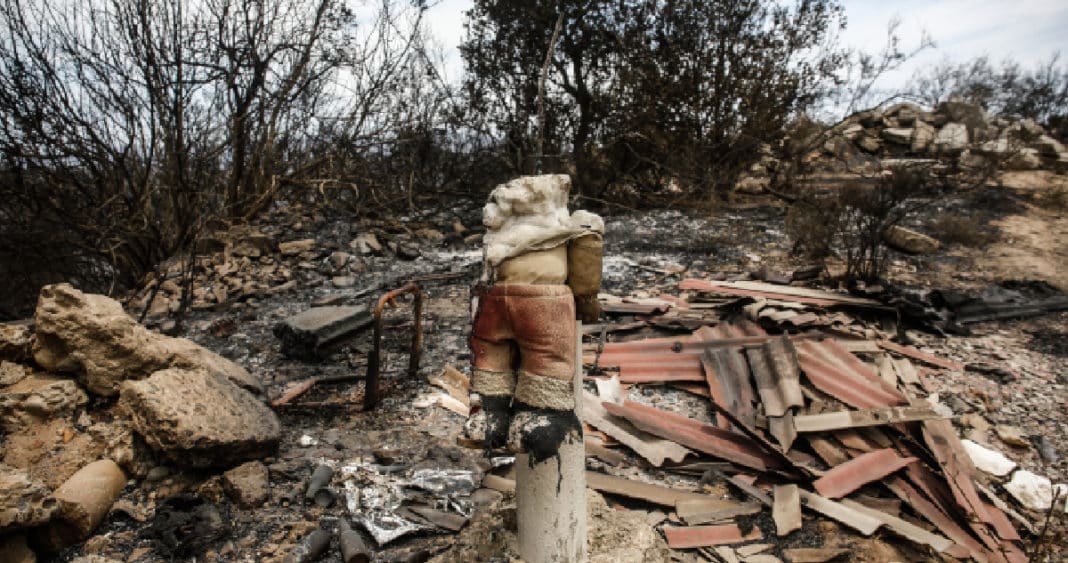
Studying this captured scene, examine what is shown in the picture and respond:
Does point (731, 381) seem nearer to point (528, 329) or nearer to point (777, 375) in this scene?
point (777, 375)

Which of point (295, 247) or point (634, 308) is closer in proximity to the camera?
point (634, 308)

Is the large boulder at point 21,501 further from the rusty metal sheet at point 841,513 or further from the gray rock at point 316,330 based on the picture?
the rusty metal sheet at point 841,513

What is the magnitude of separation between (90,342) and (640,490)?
3309 millimetres

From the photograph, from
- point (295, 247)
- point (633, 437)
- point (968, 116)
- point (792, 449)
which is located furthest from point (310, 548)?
point (968, 116)

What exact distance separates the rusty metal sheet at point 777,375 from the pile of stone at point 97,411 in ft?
11.5

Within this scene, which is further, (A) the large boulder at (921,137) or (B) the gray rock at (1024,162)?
(A) the large boulder at (921,137)

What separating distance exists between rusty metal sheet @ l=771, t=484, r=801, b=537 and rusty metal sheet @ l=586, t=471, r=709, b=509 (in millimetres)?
414

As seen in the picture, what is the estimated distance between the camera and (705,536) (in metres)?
3.36

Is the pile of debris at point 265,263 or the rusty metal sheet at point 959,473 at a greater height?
the pile of debris at point 265,263

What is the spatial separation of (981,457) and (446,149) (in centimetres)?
889

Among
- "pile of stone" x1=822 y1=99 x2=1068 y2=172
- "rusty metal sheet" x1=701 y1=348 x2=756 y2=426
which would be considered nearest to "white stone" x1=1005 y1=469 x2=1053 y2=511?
"rusty metal sheet" x1=701 y1=348 x2=756 y2=426

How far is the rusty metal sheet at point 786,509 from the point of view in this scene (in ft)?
11.2

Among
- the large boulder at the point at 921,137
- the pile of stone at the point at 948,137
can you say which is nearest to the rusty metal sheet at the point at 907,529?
the pile of stone at the point at 948,137

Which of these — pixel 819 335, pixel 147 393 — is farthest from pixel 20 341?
pixel 819 335
